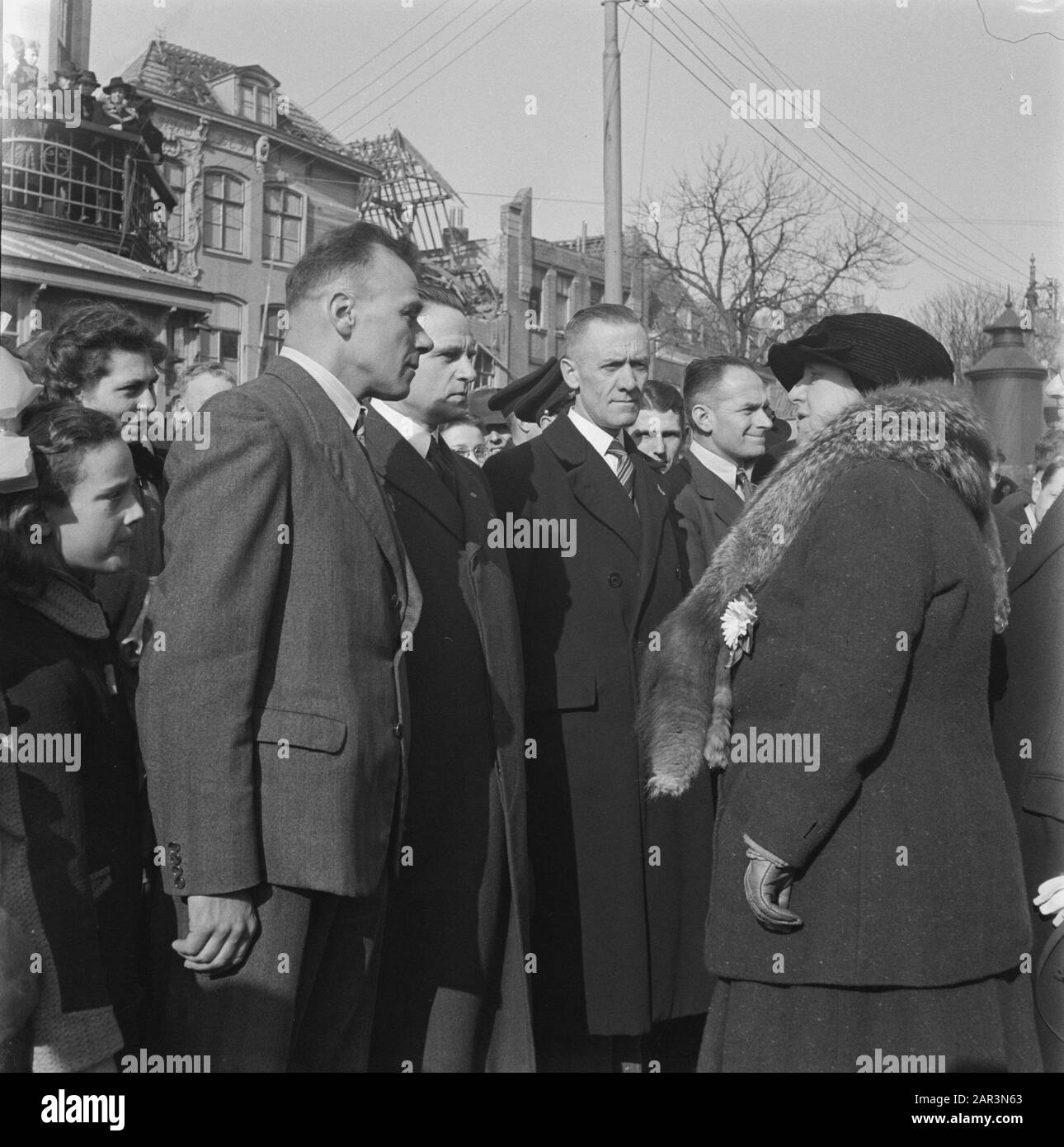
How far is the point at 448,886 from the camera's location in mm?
3324

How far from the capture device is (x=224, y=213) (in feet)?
74.9

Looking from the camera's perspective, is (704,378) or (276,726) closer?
(276,726)

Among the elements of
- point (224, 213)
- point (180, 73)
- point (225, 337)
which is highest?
point (180, 73)

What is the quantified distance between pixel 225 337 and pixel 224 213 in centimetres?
239

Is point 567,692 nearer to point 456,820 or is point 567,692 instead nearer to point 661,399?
point 456,820

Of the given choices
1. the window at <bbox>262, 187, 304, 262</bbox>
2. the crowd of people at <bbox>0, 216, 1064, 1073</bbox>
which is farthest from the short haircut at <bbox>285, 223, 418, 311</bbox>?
the window at <bbox>262, 187, 304, 262</bbox>

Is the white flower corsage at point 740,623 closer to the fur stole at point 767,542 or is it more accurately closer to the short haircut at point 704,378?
the fur stole at point 767,542

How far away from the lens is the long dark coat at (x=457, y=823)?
3.31m

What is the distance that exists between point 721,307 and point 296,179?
8017mm

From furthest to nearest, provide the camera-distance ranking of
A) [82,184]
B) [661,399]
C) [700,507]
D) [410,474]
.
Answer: [82,184] → [661,399] → [700,507] → [410,474]

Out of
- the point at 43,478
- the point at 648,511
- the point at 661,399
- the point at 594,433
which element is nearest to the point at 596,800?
the point at 648,511

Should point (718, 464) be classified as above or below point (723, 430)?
below
